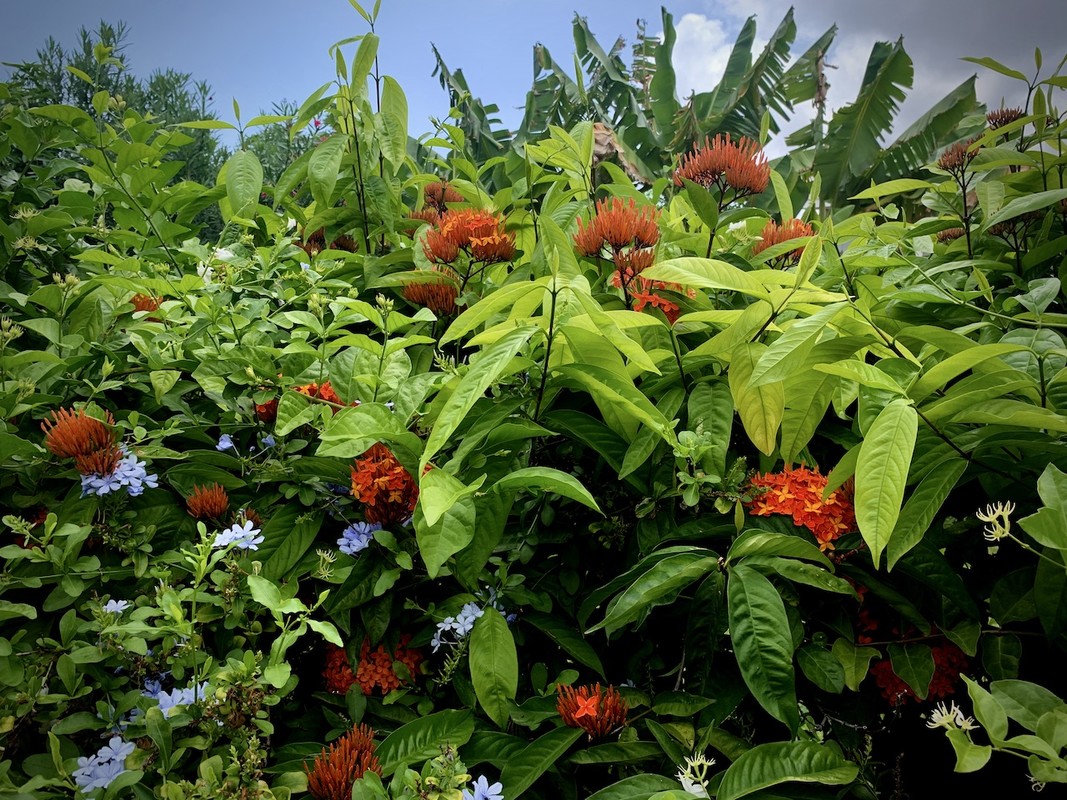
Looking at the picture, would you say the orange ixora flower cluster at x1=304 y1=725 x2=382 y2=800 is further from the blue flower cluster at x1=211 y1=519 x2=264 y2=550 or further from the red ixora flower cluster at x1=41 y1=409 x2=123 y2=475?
the red ixora flower cluster at x1=41 y1=409 x2=123 y2=475

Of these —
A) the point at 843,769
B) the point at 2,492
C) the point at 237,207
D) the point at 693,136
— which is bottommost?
the point at 843,769

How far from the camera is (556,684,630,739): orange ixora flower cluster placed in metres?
0.86

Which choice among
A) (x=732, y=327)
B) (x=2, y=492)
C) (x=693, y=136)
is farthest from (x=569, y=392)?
(x=693, y=136)

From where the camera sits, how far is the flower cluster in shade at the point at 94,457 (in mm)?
1000

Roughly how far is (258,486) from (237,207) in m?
0.81

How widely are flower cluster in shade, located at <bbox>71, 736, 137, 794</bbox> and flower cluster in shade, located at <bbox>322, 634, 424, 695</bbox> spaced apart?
28cm

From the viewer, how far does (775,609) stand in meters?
0.82

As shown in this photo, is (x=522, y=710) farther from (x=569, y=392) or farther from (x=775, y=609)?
(x=569, y=392)

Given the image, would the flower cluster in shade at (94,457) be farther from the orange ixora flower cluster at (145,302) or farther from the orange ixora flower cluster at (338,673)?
the orange ixora flower cluster at (145,302)

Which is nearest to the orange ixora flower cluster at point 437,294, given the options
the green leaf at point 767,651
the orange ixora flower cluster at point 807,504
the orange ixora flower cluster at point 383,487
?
the orange ixora flower cluster at point 383,487

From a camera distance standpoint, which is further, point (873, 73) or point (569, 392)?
point (873, 73)

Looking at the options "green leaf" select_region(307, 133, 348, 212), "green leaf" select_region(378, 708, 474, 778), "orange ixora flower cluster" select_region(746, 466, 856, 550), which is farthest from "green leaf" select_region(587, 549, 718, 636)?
"green leaf" select_region(307, 133, 348, 212)

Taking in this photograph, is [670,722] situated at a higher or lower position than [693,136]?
lower

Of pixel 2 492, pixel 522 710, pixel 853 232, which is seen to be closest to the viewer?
pixel 522 710
